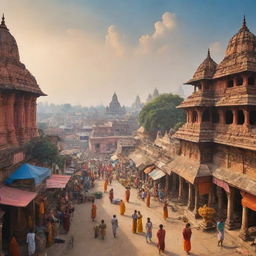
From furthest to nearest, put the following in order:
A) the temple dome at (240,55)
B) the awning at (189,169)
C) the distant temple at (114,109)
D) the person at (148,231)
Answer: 1. the distant temple at (114,109)
2. the awning at (189,169)
3. the temple dome at (240,55)
4. the person at (148,231)

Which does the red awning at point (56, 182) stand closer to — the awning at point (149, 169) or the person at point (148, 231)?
the person at point (148, 231)

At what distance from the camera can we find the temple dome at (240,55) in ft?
42.8

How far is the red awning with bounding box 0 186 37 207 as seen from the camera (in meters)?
9.67

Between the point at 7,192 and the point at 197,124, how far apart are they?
439 inches

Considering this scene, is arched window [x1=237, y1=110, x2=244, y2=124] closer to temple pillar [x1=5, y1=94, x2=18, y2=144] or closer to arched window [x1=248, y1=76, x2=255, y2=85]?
arched window [x1=248, y1=76, x2=255, y2=85]

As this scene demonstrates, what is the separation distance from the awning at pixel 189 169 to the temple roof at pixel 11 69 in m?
10.6

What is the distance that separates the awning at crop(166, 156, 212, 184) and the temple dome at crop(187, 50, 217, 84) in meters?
5.46

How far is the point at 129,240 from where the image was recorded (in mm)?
12148

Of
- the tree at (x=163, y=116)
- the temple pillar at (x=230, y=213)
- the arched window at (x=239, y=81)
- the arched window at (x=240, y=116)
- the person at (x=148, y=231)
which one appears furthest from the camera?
the tree at (x=163, y=116)

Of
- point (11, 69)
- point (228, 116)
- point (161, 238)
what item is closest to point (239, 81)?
point (228, 116)

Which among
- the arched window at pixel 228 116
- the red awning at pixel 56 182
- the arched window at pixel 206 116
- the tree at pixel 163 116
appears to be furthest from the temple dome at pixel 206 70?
the tree at pixel 163 116

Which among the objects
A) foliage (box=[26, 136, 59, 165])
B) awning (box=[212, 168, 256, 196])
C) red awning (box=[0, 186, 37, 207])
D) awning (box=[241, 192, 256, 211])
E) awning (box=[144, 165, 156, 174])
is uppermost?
foliage (box=[26, 136, 59, 165])

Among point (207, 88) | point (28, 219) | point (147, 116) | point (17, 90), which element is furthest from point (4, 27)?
point (147, 116)

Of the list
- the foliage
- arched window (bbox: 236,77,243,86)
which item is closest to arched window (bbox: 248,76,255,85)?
arched window (bbox: 236,77,243,86)
